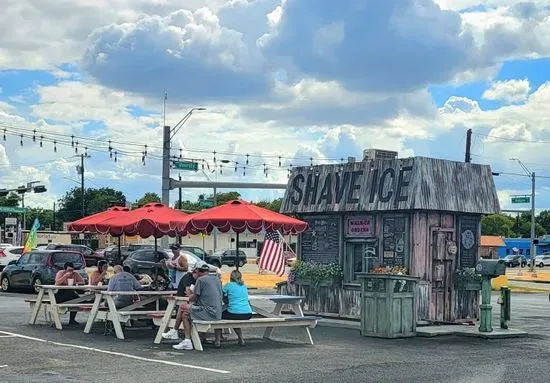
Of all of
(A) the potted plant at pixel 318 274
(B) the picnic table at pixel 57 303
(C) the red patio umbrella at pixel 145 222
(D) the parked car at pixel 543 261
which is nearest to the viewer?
(B) the picnic table at pixel 57 303

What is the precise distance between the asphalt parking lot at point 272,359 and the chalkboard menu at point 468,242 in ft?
8.60

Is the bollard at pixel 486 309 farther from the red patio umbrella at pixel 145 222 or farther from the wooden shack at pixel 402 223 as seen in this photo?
the red patio umbrella at pixel 145 222

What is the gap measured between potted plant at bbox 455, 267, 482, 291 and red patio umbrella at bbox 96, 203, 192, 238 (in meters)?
5.99

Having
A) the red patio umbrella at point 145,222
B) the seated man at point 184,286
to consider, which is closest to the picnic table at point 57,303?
the red patio umbrella at point 145,222

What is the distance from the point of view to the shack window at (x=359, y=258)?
18484 millimetres

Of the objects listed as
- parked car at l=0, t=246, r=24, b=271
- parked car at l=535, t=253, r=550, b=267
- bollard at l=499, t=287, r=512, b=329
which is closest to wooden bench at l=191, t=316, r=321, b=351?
bollard at l=499, t=287, r=512, b=329

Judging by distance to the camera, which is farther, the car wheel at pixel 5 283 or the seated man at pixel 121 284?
the car wheel at pixel 5 283

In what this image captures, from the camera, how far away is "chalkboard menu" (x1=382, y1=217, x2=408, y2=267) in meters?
17.9

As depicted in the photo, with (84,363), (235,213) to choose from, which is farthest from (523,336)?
(84,363)

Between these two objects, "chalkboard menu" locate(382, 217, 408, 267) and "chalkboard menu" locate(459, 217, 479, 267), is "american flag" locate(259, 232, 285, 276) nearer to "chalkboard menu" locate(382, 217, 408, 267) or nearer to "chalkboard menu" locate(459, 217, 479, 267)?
"chalkboard menu" locate(382, 217, 408, 267)

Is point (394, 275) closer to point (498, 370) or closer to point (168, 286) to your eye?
point (498, 370)

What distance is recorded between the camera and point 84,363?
11.7 meters

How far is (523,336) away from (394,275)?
3035 millimetres

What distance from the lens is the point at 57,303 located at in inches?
676
